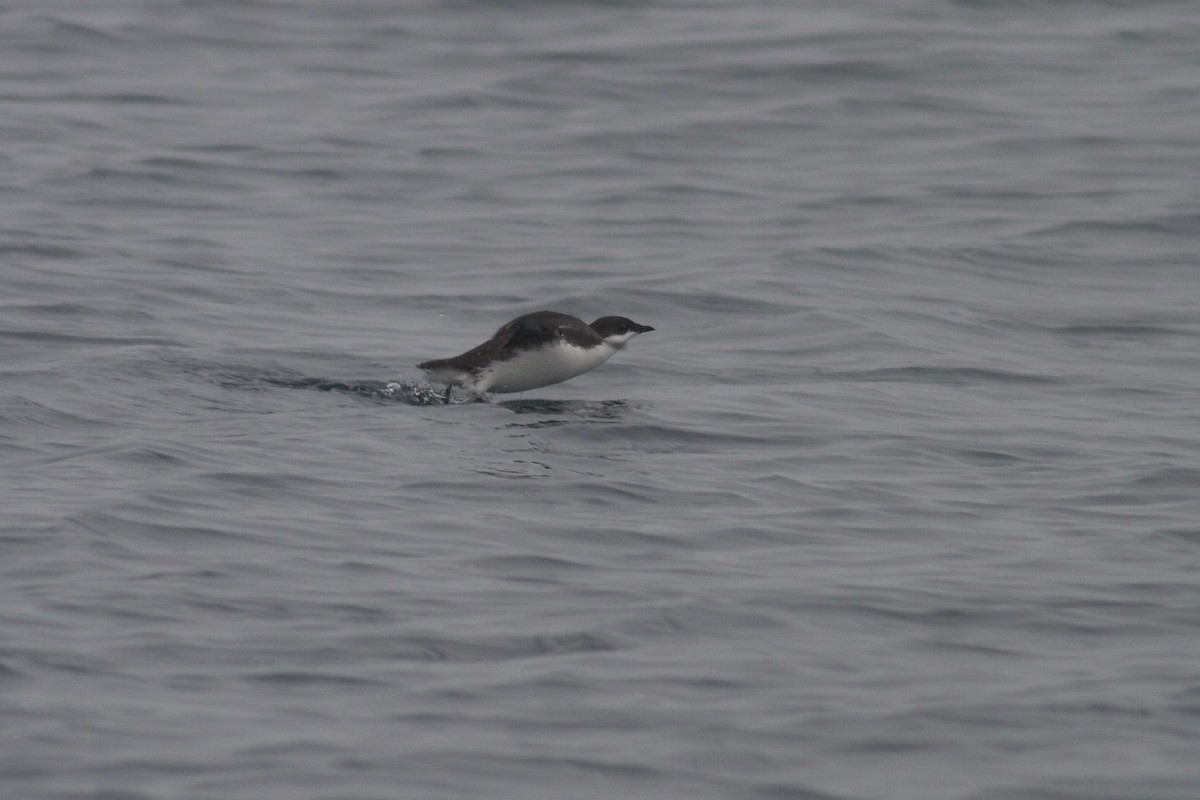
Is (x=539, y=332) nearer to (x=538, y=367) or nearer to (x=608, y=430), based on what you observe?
(x=538, y=367)

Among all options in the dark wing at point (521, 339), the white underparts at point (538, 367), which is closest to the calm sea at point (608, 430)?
the white underparts at point (538, 367)

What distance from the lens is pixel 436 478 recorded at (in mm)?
10938

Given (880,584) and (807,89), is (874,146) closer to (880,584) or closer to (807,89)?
(807,89)

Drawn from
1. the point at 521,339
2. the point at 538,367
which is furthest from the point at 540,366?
the point at 521,339

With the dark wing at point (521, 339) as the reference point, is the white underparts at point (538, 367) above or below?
below

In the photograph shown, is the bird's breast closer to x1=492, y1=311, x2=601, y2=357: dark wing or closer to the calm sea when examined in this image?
x1=492, y1=311, x2=601, y2=357: dark wing

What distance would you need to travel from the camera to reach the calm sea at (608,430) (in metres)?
7.07

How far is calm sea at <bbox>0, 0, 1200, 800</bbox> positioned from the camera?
7.07 m

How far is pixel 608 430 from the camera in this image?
40.2 feet

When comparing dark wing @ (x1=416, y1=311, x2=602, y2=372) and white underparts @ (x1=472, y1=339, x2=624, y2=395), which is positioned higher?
dark wing @ (x1=416, y1=311, x2=602, y2=372)

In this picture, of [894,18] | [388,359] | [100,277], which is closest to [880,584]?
[388,359]

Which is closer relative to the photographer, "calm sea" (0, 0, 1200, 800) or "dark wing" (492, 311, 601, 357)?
"calm sea" (0, 0, 1200, 800)

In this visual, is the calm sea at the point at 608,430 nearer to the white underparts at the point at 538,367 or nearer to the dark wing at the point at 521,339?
the white underparts at the point at 538,367

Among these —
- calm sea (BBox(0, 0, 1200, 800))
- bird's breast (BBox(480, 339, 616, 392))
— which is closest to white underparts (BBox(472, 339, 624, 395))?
bird's breast (BBox(480, 339, 616, 392))
